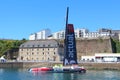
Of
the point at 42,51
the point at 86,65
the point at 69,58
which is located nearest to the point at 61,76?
the point at 69,58

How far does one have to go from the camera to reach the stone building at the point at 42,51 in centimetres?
10969

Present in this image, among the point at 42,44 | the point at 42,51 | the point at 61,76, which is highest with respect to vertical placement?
the point at 42,44

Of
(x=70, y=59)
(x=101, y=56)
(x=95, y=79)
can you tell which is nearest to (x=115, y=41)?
(x=101, y=56)

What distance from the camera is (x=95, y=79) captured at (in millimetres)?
55500

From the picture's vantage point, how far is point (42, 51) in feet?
364

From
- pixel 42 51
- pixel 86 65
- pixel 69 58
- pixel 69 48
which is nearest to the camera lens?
pixel 69 58

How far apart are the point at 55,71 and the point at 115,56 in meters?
34.8

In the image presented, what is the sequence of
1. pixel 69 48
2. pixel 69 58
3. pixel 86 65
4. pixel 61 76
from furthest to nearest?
pixel 86 65 → pixel 69 48 → pixel 69 58 → pixel 61 76

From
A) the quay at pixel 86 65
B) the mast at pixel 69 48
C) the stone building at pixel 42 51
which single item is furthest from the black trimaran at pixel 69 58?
the stone building at pixel 42 51

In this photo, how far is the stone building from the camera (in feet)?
360

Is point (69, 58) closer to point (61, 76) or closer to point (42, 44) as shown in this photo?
point (61, 76)

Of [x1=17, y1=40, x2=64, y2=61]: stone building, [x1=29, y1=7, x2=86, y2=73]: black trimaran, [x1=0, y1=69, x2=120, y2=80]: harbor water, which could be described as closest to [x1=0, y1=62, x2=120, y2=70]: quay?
[x1=17, y1=40, x2=64, y2=61]: stone building

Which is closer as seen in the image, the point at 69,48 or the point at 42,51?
the point at 69,48

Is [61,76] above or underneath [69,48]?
underneath
